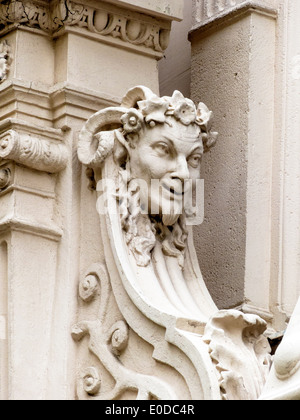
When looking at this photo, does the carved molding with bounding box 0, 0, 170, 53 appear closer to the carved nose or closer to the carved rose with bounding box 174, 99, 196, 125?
the carved rose with bounding box 174, 99, 196, 125

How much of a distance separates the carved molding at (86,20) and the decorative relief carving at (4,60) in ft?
0.22

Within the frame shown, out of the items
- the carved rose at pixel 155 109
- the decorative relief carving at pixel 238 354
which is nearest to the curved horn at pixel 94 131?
the carved rose at pixel 155 109

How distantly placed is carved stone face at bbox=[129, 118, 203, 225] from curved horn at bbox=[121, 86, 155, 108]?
14 cm

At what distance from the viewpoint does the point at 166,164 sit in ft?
35.2

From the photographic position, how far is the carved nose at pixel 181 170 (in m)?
10.7

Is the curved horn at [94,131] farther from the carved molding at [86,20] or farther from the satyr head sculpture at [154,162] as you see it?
the carved molding at [86,20]

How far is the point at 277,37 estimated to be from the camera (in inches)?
453

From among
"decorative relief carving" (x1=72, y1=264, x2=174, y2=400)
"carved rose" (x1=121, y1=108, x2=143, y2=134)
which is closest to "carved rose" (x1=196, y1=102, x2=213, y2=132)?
"carved rose" (x1=121, y1=108, x2=143, y2=134)

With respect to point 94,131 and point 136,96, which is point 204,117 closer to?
point 136,96

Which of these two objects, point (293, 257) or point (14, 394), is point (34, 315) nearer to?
point (14, 394)

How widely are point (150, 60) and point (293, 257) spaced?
90 cm

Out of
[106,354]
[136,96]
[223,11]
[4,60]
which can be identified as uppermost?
[223,11]

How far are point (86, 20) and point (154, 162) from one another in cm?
70

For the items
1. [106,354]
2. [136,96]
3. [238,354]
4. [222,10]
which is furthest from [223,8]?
[238,354]
